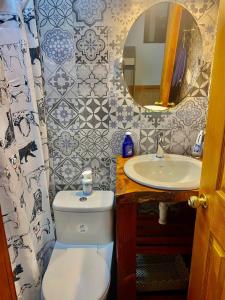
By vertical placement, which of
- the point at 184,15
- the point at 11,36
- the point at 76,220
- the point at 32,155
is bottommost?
the point at 76,220

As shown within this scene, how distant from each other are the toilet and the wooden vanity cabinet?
161mm

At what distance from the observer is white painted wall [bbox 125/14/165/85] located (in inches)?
58.4

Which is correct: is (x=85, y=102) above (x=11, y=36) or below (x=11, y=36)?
below

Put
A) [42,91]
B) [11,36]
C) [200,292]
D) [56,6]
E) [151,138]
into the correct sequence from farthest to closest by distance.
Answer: [151,138] < [42,91] < [56,6] < [11,36] < [200,292]

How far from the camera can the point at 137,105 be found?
1617 mm

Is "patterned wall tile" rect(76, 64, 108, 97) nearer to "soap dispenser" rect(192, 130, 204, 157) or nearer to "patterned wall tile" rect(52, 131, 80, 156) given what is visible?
"patterned wall tile" rect(52, 131, 80, 156)

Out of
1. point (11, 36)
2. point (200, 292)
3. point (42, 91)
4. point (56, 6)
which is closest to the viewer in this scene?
point (200, 292)

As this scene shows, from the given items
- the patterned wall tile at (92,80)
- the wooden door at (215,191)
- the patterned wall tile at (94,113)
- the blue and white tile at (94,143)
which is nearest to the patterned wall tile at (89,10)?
the patterned wall tile at (92,80)

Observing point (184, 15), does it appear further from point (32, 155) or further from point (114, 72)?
point (32, 155)

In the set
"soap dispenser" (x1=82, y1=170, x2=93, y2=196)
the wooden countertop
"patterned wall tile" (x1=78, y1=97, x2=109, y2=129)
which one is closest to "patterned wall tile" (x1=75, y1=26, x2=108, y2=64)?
"patterned wall tile" (x1=78, y1=97, x2=109, y2=129)

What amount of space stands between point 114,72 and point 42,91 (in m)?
0.47

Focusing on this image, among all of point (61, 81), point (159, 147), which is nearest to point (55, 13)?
point (61, 81)

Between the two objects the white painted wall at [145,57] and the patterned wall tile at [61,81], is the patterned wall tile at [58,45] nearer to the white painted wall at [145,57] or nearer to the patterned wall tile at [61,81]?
the patterned wall tile at [61,81]

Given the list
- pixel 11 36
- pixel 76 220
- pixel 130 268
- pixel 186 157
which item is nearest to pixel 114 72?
pixel 11 36
